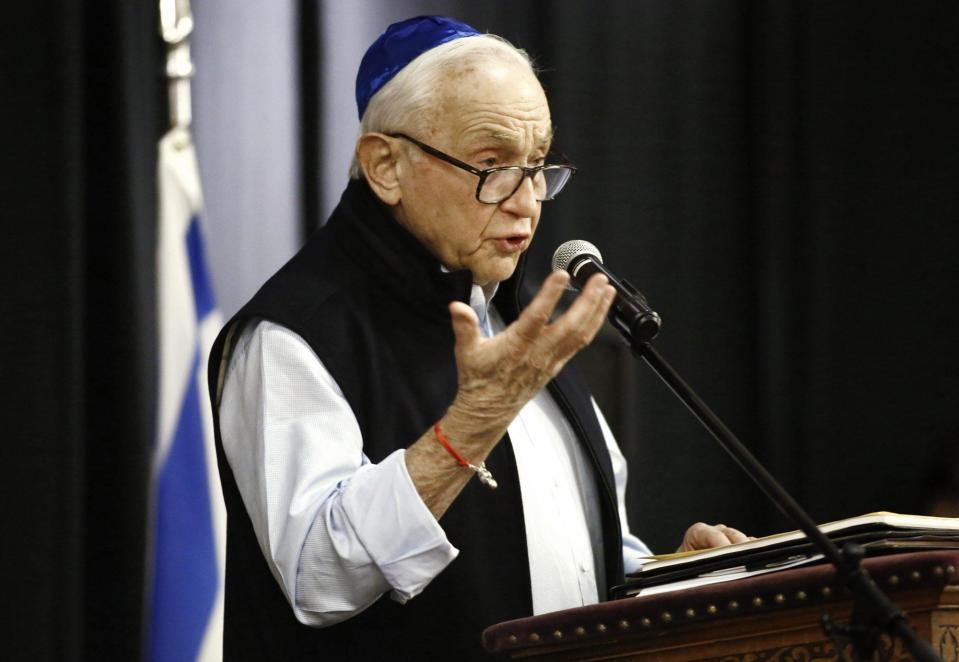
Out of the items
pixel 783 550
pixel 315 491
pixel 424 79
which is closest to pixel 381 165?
pixel 424 79

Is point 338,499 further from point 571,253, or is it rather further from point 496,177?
point 496,177

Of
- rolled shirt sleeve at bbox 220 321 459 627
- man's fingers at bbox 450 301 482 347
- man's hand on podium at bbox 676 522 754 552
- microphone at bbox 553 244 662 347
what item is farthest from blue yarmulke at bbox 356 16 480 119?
man's hand on podium at bbox 676 522 754 552

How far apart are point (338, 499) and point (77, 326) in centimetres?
131

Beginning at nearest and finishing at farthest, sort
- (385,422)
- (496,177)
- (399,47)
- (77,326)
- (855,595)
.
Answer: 1. (855,595)
2. (385,422)
3. (496,177)
4. (399,47)
5. (77,326)

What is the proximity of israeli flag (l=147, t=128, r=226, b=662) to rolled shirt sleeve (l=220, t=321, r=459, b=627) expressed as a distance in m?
1.04

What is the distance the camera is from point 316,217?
326 cm

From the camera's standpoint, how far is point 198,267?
9.82 feet

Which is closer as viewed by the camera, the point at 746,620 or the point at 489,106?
the point at 746,620

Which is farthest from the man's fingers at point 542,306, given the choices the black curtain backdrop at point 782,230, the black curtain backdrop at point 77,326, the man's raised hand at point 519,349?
the black curtain backdrop at point 782,230

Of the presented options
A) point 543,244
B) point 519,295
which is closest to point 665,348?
point 543,244

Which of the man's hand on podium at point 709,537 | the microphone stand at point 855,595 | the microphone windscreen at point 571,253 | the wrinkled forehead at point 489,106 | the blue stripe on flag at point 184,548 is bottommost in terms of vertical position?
the blue stripe on flag at point 184,548

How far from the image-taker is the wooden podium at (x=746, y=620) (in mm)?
1276

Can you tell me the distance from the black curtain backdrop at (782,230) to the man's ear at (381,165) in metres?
1.80

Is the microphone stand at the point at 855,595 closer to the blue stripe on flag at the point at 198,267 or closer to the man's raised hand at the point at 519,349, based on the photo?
the man's raised hand at the point at 519,349
